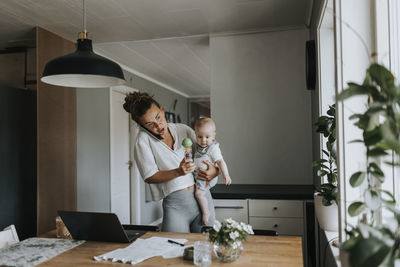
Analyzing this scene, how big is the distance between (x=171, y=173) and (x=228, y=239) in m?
0.68

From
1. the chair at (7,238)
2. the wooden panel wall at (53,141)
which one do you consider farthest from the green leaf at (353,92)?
the wooden panel wall at (53,141)

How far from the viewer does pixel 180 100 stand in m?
7.50

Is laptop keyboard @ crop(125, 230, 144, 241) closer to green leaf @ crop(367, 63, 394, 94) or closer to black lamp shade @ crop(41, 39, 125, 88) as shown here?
black lamp shade @ crop(41, 39, 125, 88)

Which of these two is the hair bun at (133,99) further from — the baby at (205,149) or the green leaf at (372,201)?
the green leaf at (372,201)

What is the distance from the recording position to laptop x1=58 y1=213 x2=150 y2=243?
1.78 m

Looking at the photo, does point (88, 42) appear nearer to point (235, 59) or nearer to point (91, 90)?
point (235, 59)

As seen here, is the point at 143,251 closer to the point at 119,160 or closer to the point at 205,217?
the point at 205,217

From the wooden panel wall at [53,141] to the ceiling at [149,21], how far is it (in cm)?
22

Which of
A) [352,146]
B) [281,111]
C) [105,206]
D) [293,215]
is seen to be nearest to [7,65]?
[105,206]

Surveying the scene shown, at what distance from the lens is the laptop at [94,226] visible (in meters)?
1.78

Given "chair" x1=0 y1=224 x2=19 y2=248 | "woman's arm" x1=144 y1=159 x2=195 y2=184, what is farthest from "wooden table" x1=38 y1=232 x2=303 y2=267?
"chair" x1=0 y1=224 x2=19 y2=248

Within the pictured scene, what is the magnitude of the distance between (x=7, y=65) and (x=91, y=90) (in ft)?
3.25

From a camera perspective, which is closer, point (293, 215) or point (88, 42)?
point (88, 42)

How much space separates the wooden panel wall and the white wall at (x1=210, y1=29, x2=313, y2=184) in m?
1.61
